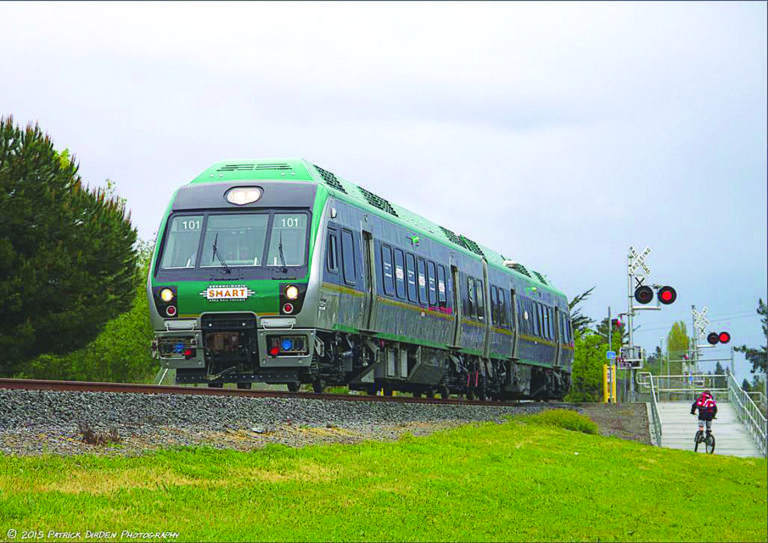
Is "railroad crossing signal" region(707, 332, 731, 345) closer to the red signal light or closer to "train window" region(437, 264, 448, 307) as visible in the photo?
the red signal light

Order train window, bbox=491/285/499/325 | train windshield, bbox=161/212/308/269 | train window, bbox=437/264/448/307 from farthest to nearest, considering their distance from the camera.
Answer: train window, bbox=491/285/499/325 → train window, bbox=437/264/448/307 → train windshield, bbox=161/212/308/269

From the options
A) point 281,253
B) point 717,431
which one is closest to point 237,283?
point 281,253

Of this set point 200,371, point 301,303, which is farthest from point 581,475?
point 200,371

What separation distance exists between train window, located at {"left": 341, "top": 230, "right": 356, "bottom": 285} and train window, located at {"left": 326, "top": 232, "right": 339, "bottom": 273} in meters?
0.37

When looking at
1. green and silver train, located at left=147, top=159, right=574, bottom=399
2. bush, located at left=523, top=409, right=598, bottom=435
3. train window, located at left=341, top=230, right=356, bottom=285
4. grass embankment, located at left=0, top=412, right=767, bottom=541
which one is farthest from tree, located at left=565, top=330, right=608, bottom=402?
grass embankment, located at left=0, top=412, right=767, bottom=541

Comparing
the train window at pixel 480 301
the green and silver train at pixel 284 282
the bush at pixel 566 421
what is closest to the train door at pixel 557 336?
the train window at pixel 480 301

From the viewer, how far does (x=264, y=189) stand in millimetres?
20344

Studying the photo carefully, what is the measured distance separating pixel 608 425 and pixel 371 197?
359 inches

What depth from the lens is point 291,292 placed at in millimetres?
19500

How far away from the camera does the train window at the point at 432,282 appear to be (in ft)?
87.3

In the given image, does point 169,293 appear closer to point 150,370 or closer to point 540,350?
point 540,350

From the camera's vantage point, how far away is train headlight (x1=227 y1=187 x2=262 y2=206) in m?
20.2

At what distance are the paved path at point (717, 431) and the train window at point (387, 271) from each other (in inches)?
306

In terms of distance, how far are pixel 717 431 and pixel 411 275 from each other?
9112mm
